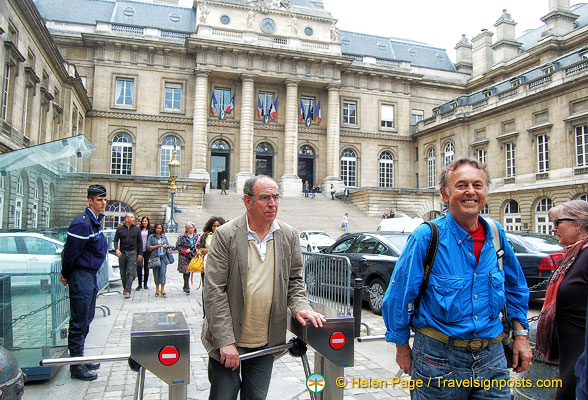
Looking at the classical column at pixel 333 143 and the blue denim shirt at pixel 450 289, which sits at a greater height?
the classical column at pixel 333 143

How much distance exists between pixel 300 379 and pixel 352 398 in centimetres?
73

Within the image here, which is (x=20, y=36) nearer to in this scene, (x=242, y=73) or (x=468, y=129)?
(x=242, y=73)

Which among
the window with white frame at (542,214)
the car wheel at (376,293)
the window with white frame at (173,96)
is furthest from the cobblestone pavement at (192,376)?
the window with white frame at (173,96)

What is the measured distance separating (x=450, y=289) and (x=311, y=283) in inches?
250

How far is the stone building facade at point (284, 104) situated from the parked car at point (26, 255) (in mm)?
24429

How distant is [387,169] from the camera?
4328cm

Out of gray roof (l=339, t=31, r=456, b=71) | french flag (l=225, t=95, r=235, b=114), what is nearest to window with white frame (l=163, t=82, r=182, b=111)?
french flag (l=225, t=95, r=235, b=114)

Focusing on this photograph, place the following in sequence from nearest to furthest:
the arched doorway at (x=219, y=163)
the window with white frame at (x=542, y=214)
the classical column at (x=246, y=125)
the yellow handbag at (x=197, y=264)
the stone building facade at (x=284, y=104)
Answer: the yellow handbag at (x=197, y=264) → the window with white frame at (x=542, y=214) → the stone building facade at (x=284, y=104) → the classical column at (x=246, y=125) → the arched doorway at (x=219, y=163)

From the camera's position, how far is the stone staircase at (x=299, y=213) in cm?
2956

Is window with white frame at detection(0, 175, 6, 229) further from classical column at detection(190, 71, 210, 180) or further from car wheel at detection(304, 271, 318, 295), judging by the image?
classical column at detection(190, 71, 210, 180)

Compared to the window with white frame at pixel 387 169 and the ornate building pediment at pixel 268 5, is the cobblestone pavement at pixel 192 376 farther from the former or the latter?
the window with white frame at pixel 387 169

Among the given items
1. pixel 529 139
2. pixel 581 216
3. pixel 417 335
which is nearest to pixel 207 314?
pixel 417 335

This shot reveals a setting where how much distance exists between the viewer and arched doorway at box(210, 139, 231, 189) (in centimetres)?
3859

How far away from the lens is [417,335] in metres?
2.62
